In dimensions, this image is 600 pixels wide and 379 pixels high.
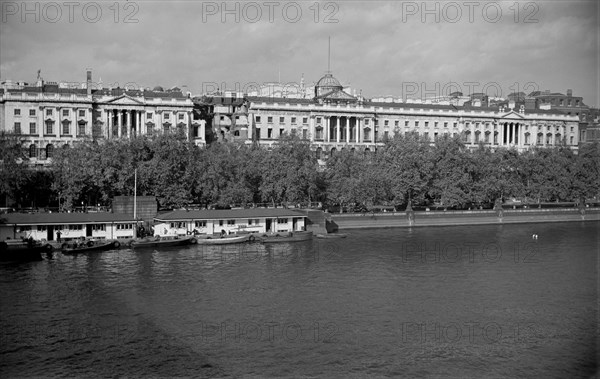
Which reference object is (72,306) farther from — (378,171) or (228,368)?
(378,171)

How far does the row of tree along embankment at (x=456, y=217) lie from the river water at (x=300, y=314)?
53.5ft

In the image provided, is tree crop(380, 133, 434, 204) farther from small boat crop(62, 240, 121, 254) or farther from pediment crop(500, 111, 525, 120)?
pediment crop(500, 111, 525, 120)

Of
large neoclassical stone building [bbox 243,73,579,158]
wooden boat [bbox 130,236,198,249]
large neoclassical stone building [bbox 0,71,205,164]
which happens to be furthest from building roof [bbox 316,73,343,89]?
wooden boat [bbox 130,236,198,249]

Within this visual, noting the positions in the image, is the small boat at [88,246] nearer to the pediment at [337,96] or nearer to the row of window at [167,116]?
the row of window at [167,116]

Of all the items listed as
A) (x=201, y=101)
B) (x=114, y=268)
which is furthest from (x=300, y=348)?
(x=201, y=101)

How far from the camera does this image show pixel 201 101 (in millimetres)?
107938

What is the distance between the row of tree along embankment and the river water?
16.3 meters

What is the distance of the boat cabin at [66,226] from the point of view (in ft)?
170

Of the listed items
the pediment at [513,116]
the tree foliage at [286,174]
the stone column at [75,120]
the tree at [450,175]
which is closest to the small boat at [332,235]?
the tree foliage at [286,174]

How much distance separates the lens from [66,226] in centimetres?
5356

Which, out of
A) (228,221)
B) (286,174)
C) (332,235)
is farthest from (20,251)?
(286,174)

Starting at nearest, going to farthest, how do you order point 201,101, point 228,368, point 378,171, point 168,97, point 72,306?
1. point 228,368
2. point 72,306
3. point 378,171
4. point 168,97
5. point 201,101

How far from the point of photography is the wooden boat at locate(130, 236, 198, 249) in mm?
52928

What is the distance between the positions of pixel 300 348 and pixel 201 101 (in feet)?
271
